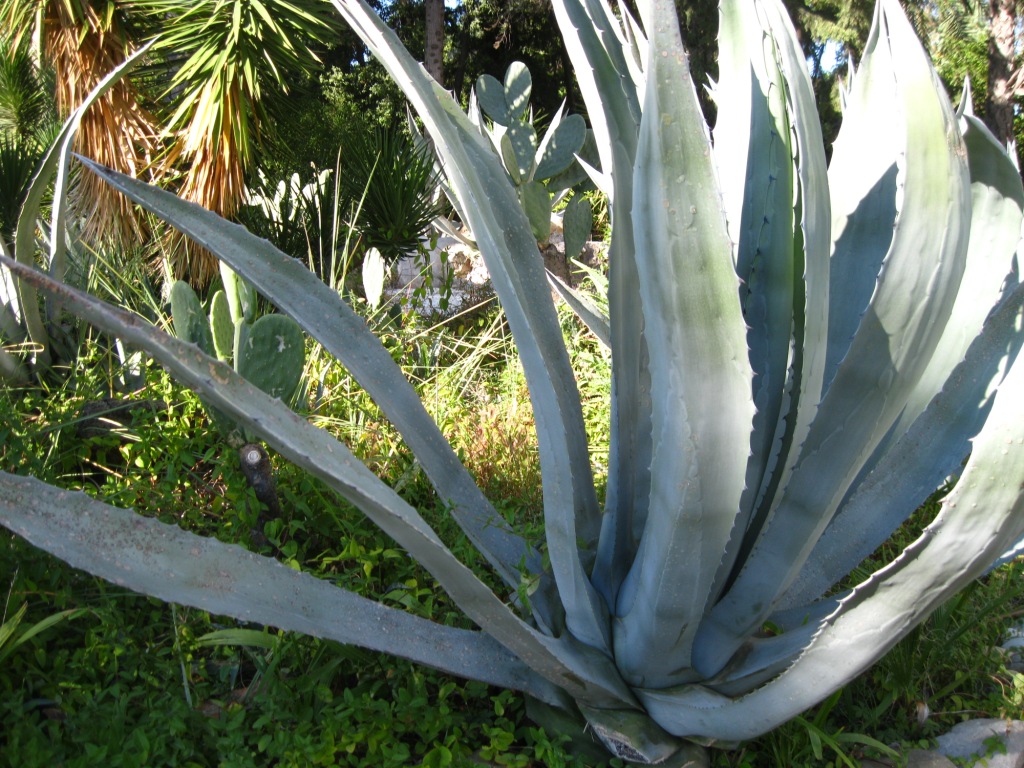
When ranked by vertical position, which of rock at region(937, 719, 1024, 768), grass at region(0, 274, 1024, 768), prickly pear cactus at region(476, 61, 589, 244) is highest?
prickly pear cactus at region(476, 61, 589, 244)

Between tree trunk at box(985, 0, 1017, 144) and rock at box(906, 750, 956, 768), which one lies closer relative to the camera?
rock at box(906, 750, 956, 768)

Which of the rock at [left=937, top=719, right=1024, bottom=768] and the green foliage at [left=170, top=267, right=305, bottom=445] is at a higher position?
the green foliage at [left=170, top=267, right=305, bottom=445]

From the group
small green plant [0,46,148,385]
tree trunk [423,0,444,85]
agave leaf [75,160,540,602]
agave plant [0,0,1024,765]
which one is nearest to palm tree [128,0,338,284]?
small green plant [0,46,148,385]

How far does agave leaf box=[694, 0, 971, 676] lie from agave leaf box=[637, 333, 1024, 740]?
0.14 metres

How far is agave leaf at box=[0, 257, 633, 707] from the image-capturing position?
0.87 metres

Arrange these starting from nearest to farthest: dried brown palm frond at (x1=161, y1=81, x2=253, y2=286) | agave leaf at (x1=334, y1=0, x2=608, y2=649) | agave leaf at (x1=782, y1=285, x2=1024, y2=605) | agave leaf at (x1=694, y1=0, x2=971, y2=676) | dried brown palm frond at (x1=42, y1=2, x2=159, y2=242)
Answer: agave leaf at (x1=694, y1=0, x2=971, y2=676), agave leaf at (x1=334, y1=0, x2=608, y2=649), agave leaf at (x1=782, y1=285, x2=1024, y2=605), dried brown palm frond at (x1=161, y1=81, x2=253, y2=286), dried brown palm frond at (x1=42, y1=2, x2=159, y2=242)

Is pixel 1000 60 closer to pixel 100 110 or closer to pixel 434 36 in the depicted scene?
pixel 434 36

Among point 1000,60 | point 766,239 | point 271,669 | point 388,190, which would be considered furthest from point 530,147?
point 1000,60

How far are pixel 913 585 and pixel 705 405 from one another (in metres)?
0.35

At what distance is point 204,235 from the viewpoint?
1.29 m

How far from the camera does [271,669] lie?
1.49m

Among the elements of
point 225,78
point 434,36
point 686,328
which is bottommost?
point 686,328

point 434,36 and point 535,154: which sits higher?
point 434,36

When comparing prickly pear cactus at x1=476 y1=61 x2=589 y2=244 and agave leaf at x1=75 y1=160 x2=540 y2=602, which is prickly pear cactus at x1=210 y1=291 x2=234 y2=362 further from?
prickly pear cactus at x1=476 y1=61 x2=589 y2=244
